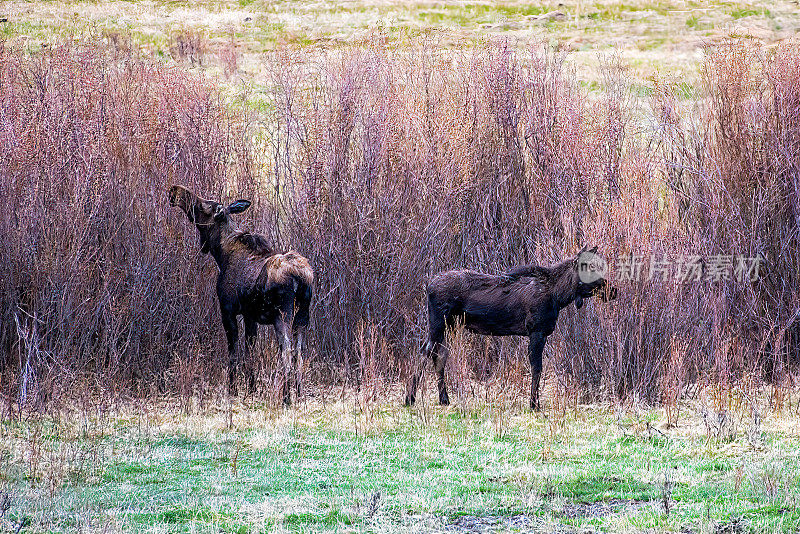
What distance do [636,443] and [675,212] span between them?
4.67 m

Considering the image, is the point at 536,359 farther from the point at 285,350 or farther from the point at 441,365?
the point at 285,350

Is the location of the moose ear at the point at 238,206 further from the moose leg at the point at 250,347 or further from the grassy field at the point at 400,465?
the grassy field at the point at 400,465

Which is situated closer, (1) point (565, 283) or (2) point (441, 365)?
(1) point (565, 283)

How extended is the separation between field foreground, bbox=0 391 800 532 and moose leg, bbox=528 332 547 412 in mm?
188

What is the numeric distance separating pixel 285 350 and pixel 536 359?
2.30 metres

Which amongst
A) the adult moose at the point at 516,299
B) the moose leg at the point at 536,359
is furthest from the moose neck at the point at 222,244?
the moose leg at the point at 536,359

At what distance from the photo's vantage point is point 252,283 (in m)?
10.3

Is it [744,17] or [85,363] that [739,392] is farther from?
[744,17]

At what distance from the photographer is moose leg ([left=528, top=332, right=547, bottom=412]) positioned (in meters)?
9.83

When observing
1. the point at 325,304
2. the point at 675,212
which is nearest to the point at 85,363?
the point at 325,304

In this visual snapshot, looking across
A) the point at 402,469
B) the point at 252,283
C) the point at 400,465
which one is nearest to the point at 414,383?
the point at 252,283

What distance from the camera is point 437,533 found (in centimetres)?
635

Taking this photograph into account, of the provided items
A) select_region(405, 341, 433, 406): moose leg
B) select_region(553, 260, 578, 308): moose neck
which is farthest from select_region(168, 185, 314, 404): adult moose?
select_region(553, 260, 578, 308): moose neck

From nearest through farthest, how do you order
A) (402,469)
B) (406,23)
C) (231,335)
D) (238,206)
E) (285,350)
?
(402,469) → (285,350) → (231,335) → (238,206) → (406,23)
